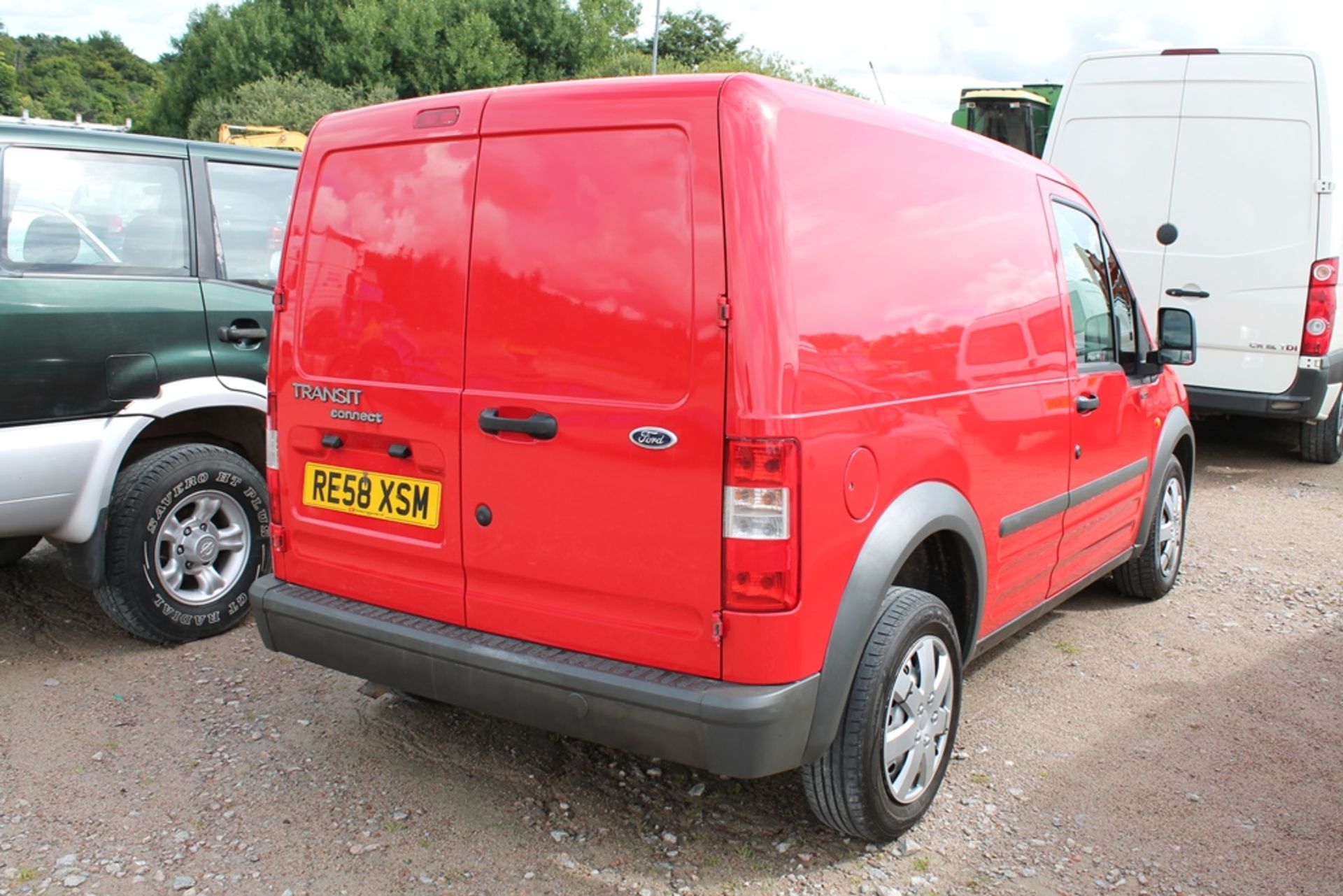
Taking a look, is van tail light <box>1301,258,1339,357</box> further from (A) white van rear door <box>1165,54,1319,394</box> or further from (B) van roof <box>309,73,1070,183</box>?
(B) van roof <box>309,73,1070,183</box>

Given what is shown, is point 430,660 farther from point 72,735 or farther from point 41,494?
point 41,494

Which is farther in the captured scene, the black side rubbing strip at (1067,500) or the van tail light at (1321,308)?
the van tail light at (1321,308)

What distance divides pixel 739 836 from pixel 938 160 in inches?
80.5

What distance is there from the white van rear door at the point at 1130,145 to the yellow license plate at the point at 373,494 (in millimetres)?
6452

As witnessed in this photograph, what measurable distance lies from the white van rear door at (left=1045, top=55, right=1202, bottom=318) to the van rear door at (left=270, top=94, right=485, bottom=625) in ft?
20.7

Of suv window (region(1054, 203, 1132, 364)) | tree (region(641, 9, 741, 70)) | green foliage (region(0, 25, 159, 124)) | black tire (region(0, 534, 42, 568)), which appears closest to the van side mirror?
suv window (region(1054, 203, 1132, 364))

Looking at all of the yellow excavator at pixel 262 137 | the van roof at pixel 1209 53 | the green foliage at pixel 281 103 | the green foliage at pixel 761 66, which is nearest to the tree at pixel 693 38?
the green foliage at pixel 761 66

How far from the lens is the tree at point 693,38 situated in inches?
2302

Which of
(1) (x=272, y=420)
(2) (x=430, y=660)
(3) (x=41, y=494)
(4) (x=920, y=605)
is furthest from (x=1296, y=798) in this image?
(3) (x=41, y=494)

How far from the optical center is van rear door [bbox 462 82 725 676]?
8.73 feet

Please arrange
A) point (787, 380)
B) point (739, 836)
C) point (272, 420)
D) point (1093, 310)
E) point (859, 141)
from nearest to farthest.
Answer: point (787, 380), point (859, 141), point (739, 836), point (272, 420), point (1093, 310)

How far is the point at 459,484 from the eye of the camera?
10.0 feet

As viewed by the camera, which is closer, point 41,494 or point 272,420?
point 272,420

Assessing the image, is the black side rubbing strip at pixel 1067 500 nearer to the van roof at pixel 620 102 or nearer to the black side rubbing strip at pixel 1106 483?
the black side rubbing strip at pixel 1106 483
